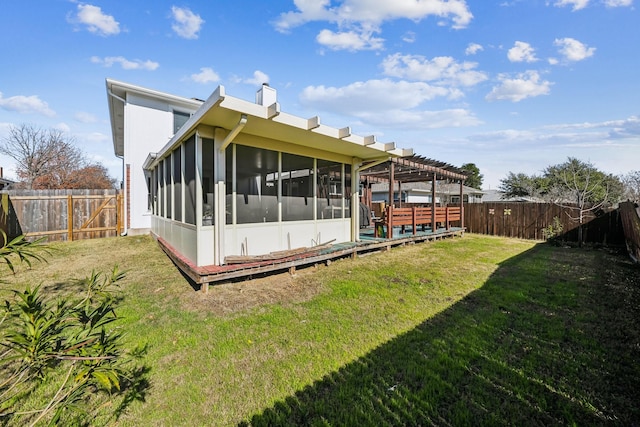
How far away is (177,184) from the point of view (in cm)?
636

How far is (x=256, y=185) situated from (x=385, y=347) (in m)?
3.90

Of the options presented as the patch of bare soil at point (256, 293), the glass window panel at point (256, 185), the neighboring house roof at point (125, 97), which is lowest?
the patch of bare soil at point (256, 293)

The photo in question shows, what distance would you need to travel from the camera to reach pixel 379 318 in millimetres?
3885

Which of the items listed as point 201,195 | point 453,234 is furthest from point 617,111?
point 201,195

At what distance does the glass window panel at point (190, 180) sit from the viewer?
5.25m

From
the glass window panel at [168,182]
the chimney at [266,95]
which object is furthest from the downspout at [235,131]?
the glass window panel at [168,182]

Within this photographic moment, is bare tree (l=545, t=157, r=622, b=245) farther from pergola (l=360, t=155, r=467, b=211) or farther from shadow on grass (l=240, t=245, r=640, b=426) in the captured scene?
shadow on grass (l=240, t=245, r=640, b=426)

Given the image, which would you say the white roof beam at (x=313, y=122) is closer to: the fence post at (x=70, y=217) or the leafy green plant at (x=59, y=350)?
the leafy green plant at (x=59, y=350)

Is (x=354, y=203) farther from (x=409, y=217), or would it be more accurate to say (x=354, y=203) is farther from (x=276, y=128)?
(x=276, y=128)

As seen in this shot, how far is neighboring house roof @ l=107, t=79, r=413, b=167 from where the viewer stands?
14.0ft

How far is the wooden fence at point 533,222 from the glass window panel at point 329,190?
30.7 feet

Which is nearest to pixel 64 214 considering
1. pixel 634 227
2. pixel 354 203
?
pixel 354 203

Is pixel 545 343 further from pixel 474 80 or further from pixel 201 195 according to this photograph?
pixel 474 80

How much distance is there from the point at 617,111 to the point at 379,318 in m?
12.9
